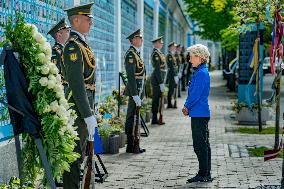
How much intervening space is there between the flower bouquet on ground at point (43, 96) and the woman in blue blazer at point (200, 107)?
3.15 metres

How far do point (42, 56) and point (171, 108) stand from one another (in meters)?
14.5

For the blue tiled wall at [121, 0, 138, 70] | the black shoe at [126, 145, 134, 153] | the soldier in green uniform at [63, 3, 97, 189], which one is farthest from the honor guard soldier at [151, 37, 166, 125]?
the soldier in green uniform at [63, 3, 97, 189]

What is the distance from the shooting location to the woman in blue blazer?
779cm

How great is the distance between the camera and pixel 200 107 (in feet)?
25.6

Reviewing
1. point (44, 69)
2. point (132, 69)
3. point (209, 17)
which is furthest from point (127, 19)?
point (44, 69)

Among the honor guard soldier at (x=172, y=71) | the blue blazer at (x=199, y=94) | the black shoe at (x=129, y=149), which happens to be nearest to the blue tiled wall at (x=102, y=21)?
the blue blazer at (x=199, y=94)

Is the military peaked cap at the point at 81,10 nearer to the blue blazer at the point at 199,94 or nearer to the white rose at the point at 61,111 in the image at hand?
the white rose at the point at 61,111

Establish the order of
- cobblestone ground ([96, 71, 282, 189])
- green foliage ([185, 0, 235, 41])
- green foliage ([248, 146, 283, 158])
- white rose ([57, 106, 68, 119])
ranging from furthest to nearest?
green foliage ([185, 0, 235, 41])
green foliage ([248, 146, 283, 158])
cobblestone ground ([96, 71, 282, 189])
white rose ([57, 106, 68, 119])

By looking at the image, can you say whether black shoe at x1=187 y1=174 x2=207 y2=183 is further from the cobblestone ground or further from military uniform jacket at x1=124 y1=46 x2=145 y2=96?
military uniform jacket at x1=124 y1=46 x2=145 y2=96

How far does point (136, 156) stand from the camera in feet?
32.2

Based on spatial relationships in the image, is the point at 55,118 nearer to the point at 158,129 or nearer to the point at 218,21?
the point at 158,129

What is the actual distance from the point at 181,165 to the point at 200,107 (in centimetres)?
157

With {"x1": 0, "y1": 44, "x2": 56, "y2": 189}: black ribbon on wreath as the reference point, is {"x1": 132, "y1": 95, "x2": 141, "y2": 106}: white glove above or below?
below

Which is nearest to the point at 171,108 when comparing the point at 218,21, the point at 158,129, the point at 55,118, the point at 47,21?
the point at 158,129
